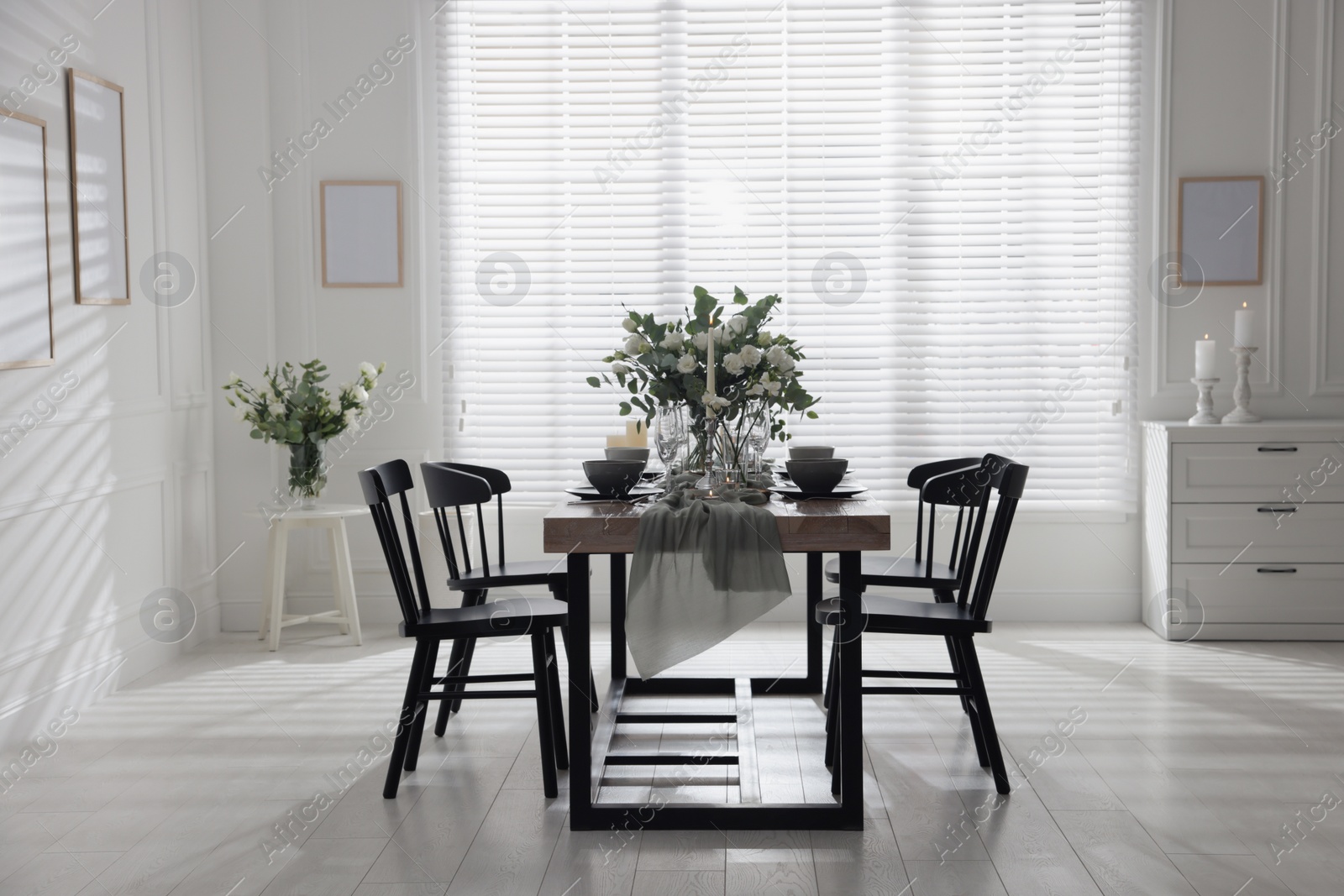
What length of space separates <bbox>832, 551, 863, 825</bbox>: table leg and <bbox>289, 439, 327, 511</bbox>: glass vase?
2.62m

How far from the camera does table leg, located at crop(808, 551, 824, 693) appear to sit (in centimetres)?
369

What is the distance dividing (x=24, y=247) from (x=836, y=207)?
124 inches

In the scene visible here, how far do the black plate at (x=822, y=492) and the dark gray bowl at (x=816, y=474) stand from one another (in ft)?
0.05

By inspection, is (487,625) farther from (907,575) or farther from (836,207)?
(836,207)

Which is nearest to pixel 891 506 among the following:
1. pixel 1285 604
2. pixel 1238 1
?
pixel 1285 604

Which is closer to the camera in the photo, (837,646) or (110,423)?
(837,646)

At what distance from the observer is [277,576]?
14.6 feet

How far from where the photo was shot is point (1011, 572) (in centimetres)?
494

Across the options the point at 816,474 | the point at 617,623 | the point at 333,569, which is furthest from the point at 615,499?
the point at 333,569

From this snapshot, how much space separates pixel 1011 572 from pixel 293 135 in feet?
12.2

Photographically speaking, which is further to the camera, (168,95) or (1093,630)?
(1093,630)

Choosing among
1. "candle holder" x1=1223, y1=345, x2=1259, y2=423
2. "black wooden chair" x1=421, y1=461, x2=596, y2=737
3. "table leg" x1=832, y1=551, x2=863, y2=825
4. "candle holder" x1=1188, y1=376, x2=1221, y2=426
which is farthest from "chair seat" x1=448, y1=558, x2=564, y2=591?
"candle holder" x1=1223, y1=345, x2=1259, y2=423

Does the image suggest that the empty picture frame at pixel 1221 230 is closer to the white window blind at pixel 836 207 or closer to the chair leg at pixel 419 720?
the white window blind at pixel 836 207

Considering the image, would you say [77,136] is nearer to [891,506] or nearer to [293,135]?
[293,135]
